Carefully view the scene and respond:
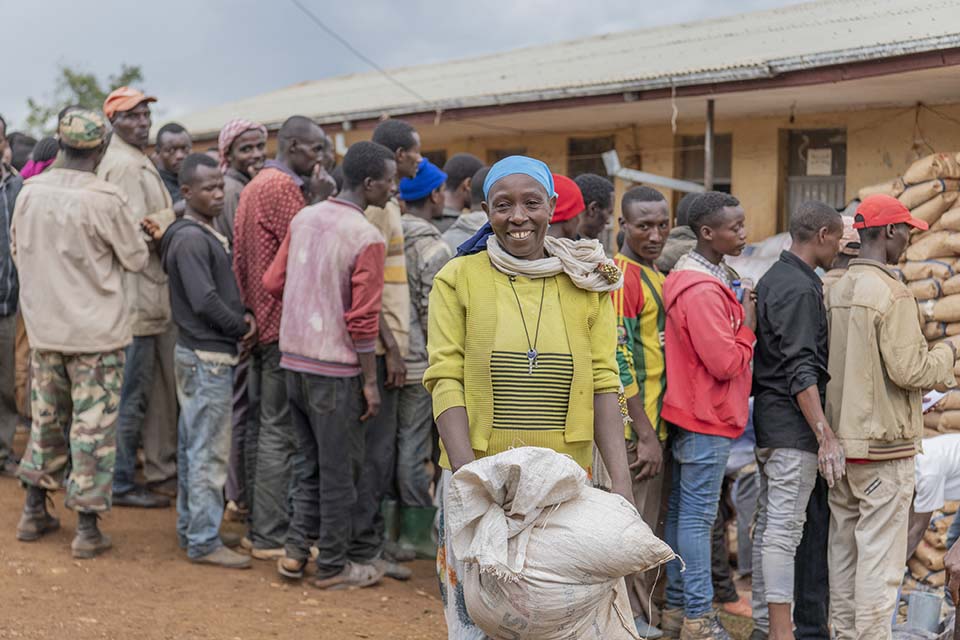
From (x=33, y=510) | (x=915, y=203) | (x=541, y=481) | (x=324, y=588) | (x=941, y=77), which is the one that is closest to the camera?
(x=541, y=481)

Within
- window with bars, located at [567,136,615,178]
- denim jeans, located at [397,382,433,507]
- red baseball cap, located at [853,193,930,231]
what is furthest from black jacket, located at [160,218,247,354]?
window with bars, located at [567,136,615,178]

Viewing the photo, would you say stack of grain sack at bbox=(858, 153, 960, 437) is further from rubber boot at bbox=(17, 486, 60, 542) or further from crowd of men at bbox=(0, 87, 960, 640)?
rubber boot at bbox=(17, 486, 60, 542)

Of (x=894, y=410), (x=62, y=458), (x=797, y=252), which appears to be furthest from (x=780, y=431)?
(x=62, y=458)

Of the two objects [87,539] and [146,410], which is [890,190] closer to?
[146,410]

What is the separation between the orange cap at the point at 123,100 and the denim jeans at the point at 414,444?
2804mm

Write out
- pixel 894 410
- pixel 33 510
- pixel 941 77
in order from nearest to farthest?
pixel 894 410, pixel 33 510, pixel 941 77

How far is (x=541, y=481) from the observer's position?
9.64 feet

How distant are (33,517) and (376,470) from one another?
6.50ft

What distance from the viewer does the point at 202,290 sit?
5707 mm

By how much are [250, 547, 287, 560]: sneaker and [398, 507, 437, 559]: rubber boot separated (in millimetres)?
739

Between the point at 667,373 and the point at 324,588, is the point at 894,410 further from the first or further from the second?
the point at 324,588

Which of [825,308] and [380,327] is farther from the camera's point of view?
[380,327]

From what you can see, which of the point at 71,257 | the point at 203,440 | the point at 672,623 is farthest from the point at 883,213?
the point at 71,257

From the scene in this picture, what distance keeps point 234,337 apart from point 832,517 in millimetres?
3255
